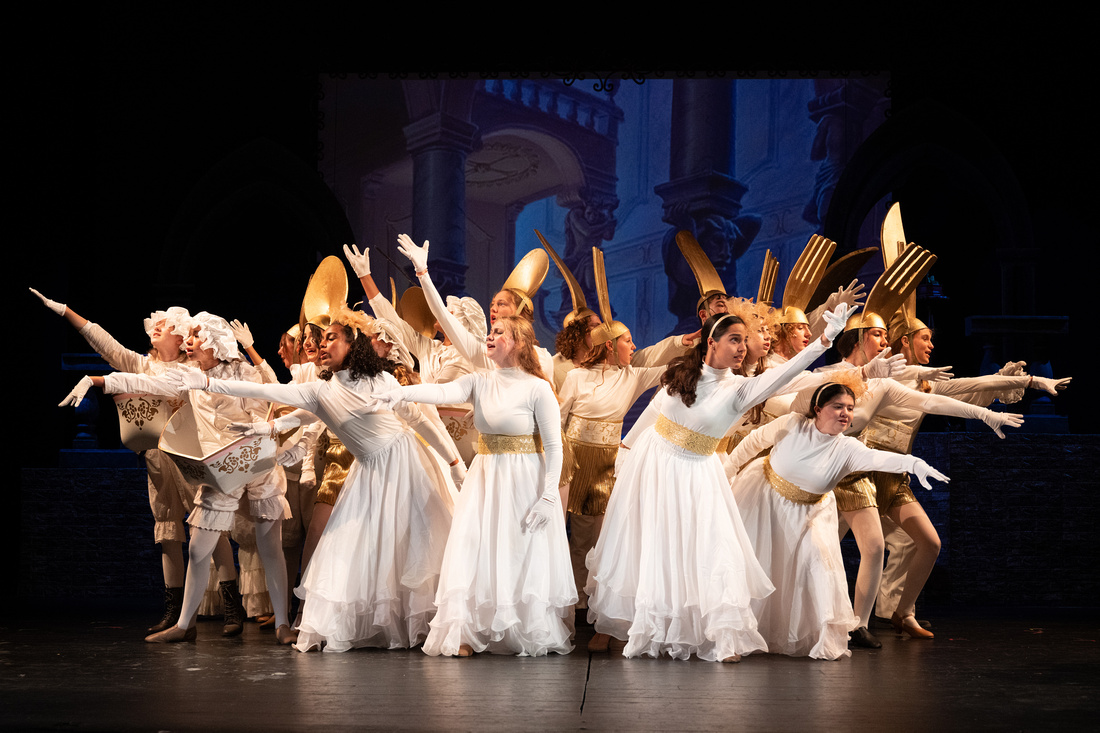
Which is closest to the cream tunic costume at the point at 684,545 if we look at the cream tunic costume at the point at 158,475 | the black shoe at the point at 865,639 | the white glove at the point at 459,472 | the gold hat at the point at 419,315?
Answer: the black shoe at the point at 865,639

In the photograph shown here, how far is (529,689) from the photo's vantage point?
11.6 ft

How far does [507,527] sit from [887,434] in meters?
2.11

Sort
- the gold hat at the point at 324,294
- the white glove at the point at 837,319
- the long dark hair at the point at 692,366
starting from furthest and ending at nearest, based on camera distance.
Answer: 1. the gold hat at the point at 324,294
2. the long dark hair at the point at 692,366
3. the white glove at the point at 837,319

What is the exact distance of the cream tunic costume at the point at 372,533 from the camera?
425 cm

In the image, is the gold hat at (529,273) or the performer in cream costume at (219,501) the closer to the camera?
the performer in cream costume at (219,501)

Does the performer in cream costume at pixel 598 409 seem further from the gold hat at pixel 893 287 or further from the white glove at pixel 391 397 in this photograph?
the white glove at pixel 391 397

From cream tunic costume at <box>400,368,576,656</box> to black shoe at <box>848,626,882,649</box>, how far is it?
50.2 inches

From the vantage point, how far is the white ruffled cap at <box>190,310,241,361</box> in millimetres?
4699

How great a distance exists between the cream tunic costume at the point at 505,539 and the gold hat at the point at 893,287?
6.06ft

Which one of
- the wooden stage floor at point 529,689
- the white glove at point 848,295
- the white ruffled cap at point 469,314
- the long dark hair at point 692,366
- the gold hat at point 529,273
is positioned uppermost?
the gold hat at point 529,273

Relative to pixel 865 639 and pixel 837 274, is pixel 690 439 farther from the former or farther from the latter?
pixel 837 274

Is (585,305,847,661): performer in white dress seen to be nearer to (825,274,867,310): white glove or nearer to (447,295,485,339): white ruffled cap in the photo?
(825,274,867,310): white glove

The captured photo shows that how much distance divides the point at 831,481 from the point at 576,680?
141 centimetres

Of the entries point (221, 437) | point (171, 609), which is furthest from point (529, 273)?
point (171, 609)
